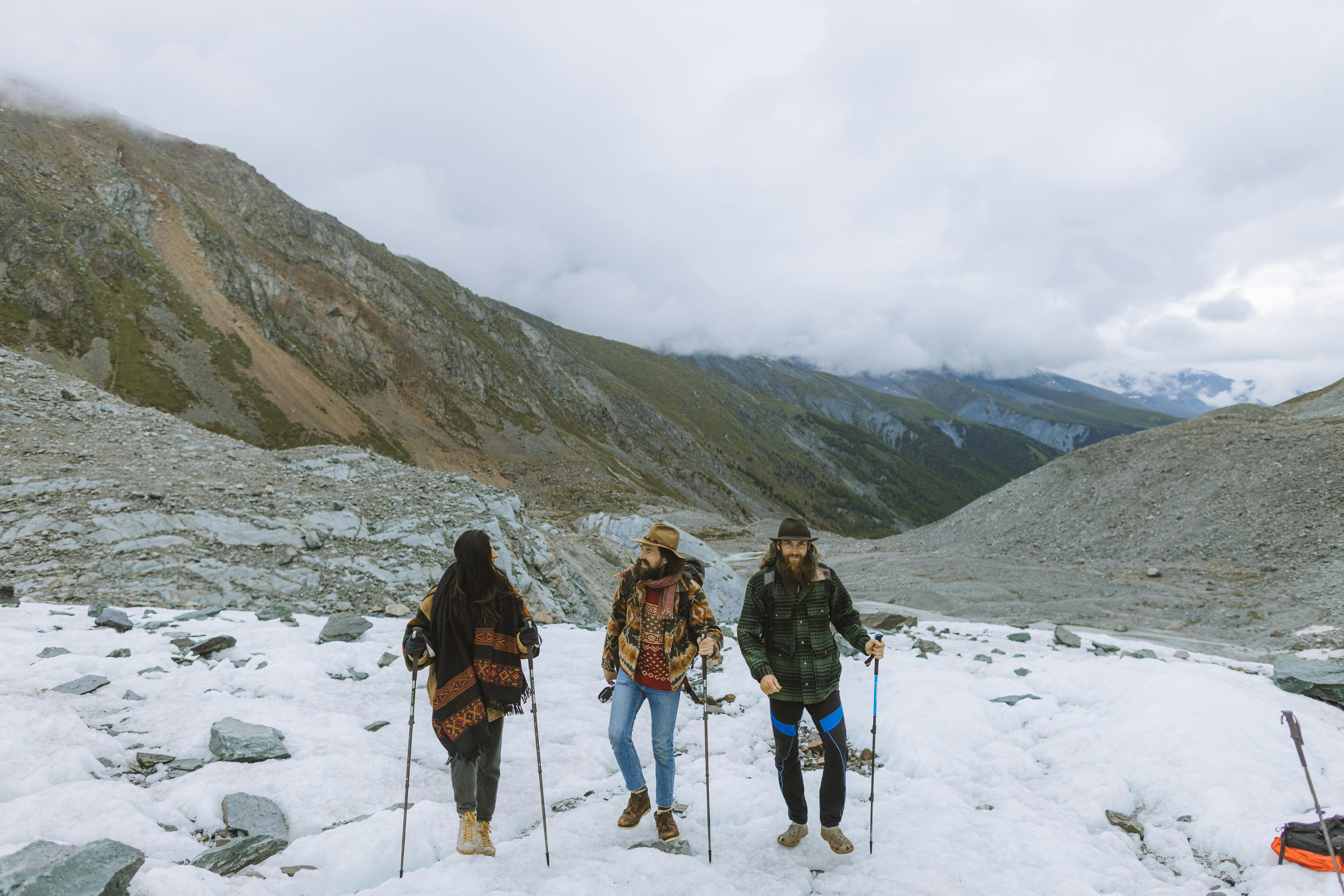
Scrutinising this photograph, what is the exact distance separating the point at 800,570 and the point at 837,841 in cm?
241

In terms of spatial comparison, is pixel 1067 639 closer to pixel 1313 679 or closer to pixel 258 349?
pixel 1313 679

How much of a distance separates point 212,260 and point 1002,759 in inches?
3986

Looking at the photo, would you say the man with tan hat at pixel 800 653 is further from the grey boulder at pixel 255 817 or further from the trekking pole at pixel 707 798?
the grey boulder at pixel 255 817

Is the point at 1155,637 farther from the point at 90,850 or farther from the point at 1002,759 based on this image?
the point at 90,850

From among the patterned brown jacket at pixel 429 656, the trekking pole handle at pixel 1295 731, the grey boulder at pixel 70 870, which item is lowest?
the grey boulder at pixel 70 870

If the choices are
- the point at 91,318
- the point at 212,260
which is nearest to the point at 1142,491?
the point at 91,318

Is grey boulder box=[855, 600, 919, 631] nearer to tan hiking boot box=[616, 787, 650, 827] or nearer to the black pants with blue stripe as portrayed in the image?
the black pants with blue stripe

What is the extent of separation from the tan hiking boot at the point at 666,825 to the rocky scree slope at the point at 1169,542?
18905mm

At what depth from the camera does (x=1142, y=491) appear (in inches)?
1645

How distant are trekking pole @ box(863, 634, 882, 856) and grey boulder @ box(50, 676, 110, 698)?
8.82 m

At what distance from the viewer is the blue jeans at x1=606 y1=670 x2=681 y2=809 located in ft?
17.4

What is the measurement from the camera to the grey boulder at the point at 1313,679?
9.03 meters

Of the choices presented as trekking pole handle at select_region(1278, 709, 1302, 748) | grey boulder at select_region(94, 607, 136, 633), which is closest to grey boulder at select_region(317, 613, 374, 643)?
grey boulder at select_region(94, 607, 136, 633)

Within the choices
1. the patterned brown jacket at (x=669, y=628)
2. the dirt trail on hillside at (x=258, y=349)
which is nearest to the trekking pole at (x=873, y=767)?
the patterned brown jacket at (x=669, y=628)
